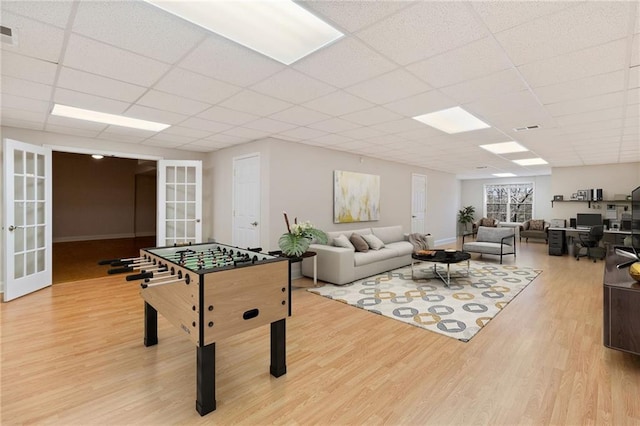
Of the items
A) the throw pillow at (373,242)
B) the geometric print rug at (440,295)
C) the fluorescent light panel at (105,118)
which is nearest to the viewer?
the geometric print rug at (440,295)

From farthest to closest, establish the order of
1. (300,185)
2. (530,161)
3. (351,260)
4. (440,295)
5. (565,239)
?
(565,239), (530,161), (300,185), (351,260), (440,295)

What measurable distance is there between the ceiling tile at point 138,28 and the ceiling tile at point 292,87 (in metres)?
0.75

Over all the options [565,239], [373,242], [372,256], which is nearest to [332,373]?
[372,256]

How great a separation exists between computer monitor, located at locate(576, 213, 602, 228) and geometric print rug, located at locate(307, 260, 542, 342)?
3112mm

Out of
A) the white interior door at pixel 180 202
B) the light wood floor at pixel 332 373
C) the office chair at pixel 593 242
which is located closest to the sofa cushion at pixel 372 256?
the light wood floor at pixel 332 373

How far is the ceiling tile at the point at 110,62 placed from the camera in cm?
216

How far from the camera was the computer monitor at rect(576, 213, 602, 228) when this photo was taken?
7.52 meters

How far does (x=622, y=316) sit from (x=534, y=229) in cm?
929

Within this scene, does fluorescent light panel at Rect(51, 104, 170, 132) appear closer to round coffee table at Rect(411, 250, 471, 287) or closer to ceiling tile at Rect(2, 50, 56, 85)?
ceiling tile at Rect(2, 50, 56, 85)

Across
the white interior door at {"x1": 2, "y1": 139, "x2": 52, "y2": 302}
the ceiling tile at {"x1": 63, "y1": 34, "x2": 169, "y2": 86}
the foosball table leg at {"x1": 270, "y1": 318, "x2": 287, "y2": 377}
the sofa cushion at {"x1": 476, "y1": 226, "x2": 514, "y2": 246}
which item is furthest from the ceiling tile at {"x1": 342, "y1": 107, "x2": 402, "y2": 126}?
the sofa cushion at {"x1": 476, "y1": 226, "x2": 514, "y2": 246}

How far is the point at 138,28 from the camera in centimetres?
192

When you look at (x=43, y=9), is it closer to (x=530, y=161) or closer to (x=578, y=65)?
(x=578, y=65)

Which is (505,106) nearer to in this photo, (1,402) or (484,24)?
(484,24)

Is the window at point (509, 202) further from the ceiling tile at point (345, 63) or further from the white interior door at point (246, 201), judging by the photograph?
the ceiling tile at point (345, 63)
